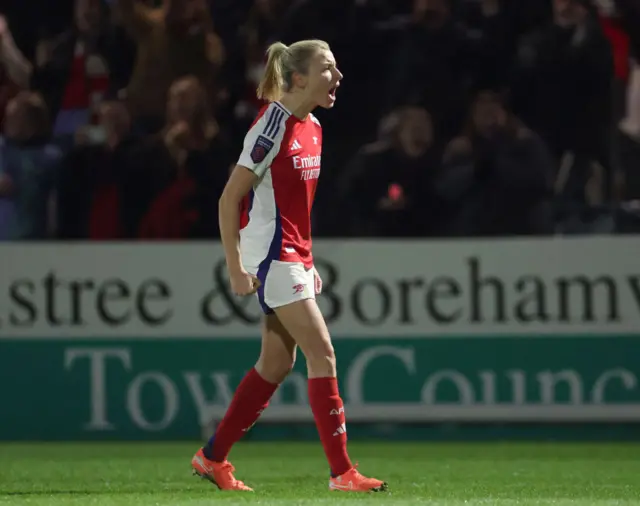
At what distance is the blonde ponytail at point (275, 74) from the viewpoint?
6.07 metres

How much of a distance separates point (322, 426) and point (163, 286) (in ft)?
14.5

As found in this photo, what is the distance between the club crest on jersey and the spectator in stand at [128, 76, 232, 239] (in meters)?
4.56

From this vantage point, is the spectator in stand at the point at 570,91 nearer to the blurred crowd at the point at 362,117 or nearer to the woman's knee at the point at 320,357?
the blurred crowd at the point at 362,117

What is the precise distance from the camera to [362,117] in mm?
10906

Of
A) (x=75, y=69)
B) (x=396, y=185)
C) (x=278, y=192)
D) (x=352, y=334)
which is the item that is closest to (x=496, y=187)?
(x=396, y=185)

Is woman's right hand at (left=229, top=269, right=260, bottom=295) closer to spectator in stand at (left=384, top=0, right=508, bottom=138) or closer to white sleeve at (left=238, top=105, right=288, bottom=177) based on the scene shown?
white sleeve at (left=238, top=105, right=288, bottom=177)

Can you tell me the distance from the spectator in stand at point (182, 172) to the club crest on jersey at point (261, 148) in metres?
4.56

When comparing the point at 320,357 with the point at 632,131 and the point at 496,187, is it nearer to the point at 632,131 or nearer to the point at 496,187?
the point at 496,187

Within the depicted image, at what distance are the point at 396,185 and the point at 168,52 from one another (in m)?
2.09

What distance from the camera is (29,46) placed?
11492 millimetres

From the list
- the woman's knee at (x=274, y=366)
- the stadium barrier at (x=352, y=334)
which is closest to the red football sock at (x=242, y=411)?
the woman's knee at (x=274, y=366)

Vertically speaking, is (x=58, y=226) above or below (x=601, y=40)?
below

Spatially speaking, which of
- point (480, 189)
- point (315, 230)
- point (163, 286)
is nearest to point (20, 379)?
point (163, 286)

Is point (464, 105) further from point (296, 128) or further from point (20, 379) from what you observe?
point (296, 128)
